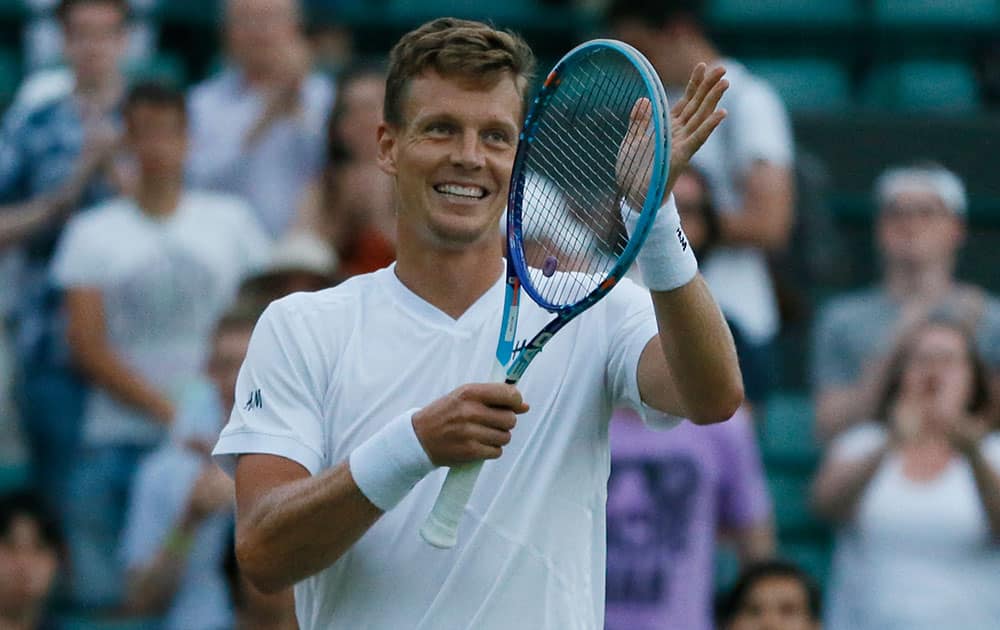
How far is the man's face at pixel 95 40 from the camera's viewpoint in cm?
716

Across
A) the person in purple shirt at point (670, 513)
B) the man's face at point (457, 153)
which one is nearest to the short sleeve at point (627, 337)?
the man's face at point (457, 153)

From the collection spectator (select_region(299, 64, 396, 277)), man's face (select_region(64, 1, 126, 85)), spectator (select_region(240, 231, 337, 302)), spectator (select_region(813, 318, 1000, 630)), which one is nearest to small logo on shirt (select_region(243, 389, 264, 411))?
spectator (select_region(240, 231, 337, 302))

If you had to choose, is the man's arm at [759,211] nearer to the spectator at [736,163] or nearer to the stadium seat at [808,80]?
the spectator at [736,163]

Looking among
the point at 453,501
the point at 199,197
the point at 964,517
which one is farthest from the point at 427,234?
the point at 199,197

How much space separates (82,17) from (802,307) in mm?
2833

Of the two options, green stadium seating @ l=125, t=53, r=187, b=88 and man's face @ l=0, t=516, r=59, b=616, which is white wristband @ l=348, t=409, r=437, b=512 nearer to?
man's face @ l=0, t=516, r=59, b=616

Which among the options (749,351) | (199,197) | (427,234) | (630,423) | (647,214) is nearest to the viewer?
(647,214)

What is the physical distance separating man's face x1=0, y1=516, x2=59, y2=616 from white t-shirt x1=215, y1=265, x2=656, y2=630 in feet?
9.88

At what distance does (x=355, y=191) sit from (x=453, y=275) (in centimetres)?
318

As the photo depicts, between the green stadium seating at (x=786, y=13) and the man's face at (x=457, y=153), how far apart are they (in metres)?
5.82

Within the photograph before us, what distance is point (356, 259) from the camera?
6.53 metres

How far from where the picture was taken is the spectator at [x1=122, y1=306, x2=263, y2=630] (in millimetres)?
5945

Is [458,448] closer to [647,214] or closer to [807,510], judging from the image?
[647,214]

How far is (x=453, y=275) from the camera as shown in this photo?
137 inches
